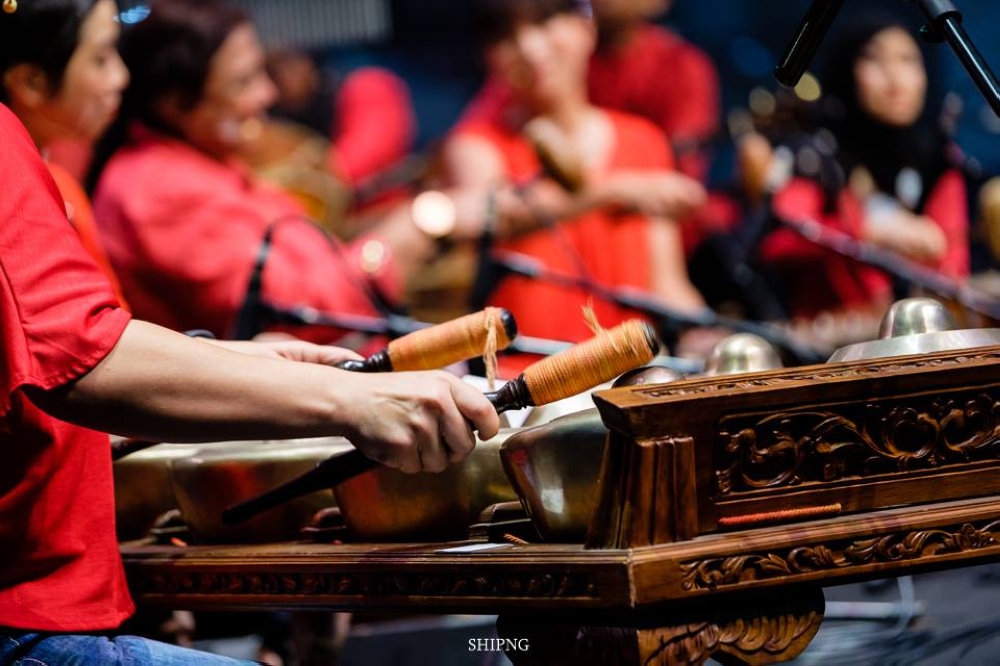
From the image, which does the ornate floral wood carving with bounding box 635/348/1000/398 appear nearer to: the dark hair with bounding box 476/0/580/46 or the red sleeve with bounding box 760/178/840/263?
the red sleeve with bounding box 760/178/840/263

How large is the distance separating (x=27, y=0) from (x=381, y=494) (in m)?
0.73

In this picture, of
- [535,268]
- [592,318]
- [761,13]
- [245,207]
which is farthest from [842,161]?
[592,318]

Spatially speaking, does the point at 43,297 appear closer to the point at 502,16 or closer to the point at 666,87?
the point at 502,16

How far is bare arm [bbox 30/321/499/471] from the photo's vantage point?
107 cm

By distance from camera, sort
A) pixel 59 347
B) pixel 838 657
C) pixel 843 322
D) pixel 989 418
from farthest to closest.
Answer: pixel 843 322
pixel 838 657
pixel 989 418
pixel 59 347

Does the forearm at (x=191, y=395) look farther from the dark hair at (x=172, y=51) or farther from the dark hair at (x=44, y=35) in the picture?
the dark hair at (x=172, y=51)

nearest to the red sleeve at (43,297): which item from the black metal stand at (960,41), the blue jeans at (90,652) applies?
the blue jeans at (90,652)

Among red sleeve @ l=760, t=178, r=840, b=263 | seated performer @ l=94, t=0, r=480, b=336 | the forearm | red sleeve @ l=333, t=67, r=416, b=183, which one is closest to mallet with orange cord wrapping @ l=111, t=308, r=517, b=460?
the forearm

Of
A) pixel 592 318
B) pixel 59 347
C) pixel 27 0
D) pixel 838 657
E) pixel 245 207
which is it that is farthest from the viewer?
pixel 245 207

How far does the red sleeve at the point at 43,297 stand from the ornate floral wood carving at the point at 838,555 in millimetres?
569

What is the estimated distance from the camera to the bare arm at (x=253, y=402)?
107 cm

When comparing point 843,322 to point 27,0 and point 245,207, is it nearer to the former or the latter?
point 245,207

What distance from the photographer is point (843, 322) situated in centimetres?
441

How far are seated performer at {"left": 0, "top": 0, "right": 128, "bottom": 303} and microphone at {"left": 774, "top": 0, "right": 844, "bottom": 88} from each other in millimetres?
886
